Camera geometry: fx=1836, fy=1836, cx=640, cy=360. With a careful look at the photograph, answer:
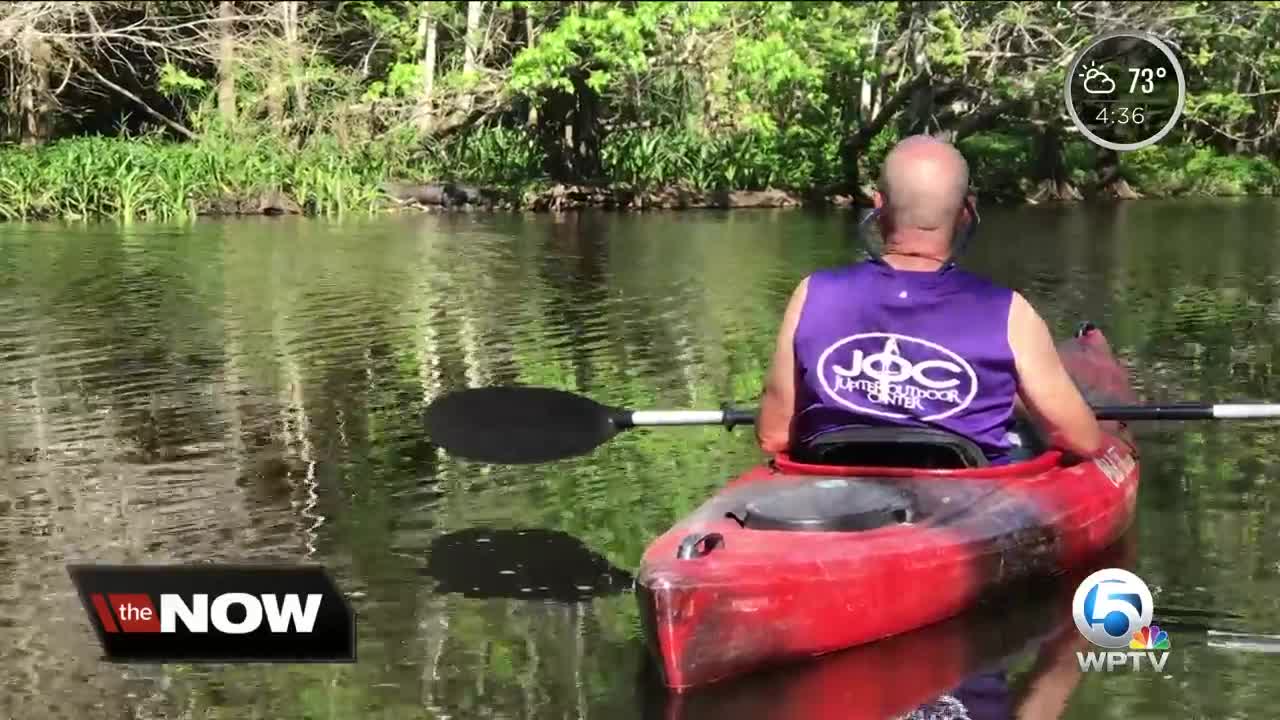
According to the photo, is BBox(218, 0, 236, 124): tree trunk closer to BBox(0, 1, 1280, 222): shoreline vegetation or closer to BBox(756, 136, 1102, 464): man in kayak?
BBox(0, 1, 1280, 222): shoreline vegetation

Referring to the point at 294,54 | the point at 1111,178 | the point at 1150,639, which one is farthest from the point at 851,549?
the point at 1111,178

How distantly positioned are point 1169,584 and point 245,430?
15.5 ft

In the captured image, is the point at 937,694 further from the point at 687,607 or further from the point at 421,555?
the point at 421,555

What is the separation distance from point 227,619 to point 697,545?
3.93 ft

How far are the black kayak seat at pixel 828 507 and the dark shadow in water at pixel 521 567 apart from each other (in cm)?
97

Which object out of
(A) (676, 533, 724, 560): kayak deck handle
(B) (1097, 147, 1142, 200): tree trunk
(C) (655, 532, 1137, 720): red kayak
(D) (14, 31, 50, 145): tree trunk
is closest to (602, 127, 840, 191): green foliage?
(B) (1097, 147, 1142, 200): tree trunk

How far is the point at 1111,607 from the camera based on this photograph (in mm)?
5570

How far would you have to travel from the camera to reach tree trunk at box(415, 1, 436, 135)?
31.6 metres

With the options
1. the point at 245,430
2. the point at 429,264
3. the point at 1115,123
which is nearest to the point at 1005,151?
the point at 1115,123

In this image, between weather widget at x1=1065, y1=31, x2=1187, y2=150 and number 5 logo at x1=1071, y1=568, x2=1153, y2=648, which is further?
weather widget at x1=1065, y1=31, x2=1187, y2=150

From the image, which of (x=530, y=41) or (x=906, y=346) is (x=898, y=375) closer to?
(x=906, y=346)

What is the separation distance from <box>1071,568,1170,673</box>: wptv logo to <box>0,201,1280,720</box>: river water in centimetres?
8

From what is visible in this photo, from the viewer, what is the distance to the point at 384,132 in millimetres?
32125

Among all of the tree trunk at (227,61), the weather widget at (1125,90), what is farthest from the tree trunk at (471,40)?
the weather widget at (1125,90)
